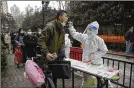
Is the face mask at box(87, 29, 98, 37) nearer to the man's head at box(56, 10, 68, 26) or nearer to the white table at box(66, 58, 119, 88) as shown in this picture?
the white table at box(66, 58, 119, 88)

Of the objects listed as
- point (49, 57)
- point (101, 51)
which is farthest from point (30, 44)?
point (49, 57)

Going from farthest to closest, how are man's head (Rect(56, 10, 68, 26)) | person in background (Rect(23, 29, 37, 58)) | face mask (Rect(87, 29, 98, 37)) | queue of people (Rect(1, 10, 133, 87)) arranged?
person in background (Rect(23, 29, 37, 58))
face mask (Rect(87, 29, 98, 37))
man's head (Rect(56, 10, 68, 26))
queue of people (Rect(1, 10, 133, 87))

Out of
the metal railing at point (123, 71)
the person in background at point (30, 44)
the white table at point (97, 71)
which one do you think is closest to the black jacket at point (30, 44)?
the person in background at point (30, 44)

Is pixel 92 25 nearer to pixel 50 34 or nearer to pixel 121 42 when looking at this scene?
pixel 50 34

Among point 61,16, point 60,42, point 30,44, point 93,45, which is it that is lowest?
point 30,44

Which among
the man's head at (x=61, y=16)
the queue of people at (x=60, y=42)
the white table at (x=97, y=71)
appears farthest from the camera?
the man's head at (x=61, y=16)

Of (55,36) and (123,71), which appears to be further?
(123,71)

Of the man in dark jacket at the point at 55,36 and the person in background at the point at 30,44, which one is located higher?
the man in dark jacket at the point at 55,36

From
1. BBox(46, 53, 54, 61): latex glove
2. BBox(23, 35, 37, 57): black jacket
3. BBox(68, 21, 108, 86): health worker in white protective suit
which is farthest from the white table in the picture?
BBox(23, 35, 37, 57): black jacket

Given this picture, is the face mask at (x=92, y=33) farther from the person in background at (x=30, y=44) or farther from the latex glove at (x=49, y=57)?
the person in background at (x=30, y=44)

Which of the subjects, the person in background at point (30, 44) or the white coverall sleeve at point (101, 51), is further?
the person in background at point (30, 44)

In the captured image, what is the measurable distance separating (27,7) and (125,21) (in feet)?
187

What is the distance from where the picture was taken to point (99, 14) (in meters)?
22.6

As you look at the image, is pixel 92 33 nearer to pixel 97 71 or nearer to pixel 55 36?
pixel 55 36
